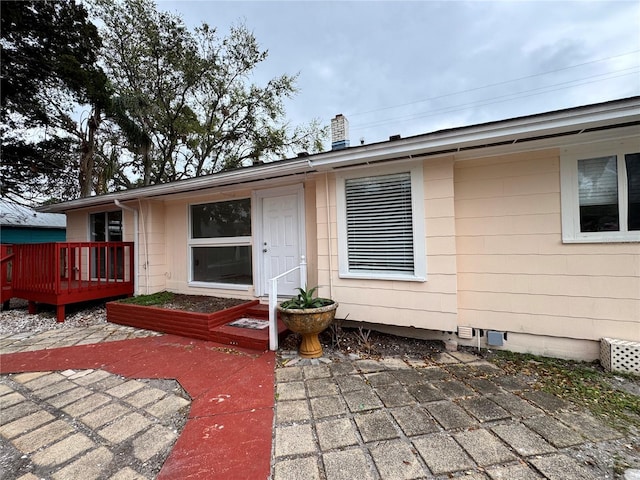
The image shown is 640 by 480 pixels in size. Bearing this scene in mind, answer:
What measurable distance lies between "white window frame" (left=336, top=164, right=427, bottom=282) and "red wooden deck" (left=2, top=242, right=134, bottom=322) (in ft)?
15.2

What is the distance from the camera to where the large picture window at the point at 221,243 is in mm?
4926

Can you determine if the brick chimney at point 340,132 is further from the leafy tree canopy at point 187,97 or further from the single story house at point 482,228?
the leafy tree canopy at point 187,97

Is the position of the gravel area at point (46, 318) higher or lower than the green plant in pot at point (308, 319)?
lower

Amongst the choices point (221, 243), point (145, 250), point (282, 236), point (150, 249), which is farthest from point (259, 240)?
point (145, 250)

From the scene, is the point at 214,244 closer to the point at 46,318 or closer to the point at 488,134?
the point at 46,318

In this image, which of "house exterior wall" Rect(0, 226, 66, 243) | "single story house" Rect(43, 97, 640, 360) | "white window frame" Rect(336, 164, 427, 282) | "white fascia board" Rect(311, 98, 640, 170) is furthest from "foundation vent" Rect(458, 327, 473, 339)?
"house exterior wall" Rect(0, 226, 66, 243)

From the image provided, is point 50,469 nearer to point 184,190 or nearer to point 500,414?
point 500,414

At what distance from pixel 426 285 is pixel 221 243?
3.66 m

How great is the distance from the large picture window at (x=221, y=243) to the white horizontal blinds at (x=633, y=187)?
4.80 meters

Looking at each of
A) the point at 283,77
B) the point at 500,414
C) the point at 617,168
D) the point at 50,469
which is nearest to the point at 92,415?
the point at 50,469

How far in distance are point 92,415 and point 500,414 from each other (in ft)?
10.2

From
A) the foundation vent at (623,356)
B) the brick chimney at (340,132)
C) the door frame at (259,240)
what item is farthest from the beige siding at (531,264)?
the door frame at (259,240)

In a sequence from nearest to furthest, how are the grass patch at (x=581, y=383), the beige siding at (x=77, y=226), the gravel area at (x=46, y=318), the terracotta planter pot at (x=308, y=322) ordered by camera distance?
the grass patch at (x=581, y=383) → the terracotta planter pot at (x=308, y=322) → the gravel area at (x=46, y=318) → the beige siding at (x=77, y=226)

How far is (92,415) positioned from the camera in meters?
2.14
